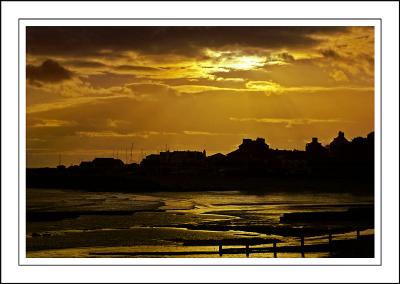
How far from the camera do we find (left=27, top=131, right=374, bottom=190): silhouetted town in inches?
220

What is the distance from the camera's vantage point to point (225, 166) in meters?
5.76

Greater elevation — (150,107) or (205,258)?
(150,107)

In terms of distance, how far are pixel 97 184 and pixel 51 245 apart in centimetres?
63

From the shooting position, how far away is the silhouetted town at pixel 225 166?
5.58m

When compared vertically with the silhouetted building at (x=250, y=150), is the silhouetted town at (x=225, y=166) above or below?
below

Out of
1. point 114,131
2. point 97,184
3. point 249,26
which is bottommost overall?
point 97,184

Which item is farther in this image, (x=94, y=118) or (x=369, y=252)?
(x=94, y=118)

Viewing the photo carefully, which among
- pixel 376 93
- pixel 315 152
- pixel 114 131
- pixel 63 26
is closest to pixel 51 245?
pixel 114 131

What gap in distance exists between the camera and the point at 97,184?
5.76 metres

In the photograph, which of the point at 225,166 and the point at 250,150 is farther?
the point at 225,166

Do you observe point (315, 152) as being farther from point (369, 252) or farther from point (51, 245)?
point (51, 245)

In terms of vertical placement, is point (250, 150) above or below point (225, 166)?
above

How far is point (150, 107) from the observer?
5.60m

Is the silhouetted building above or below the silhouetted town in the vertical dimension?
above
